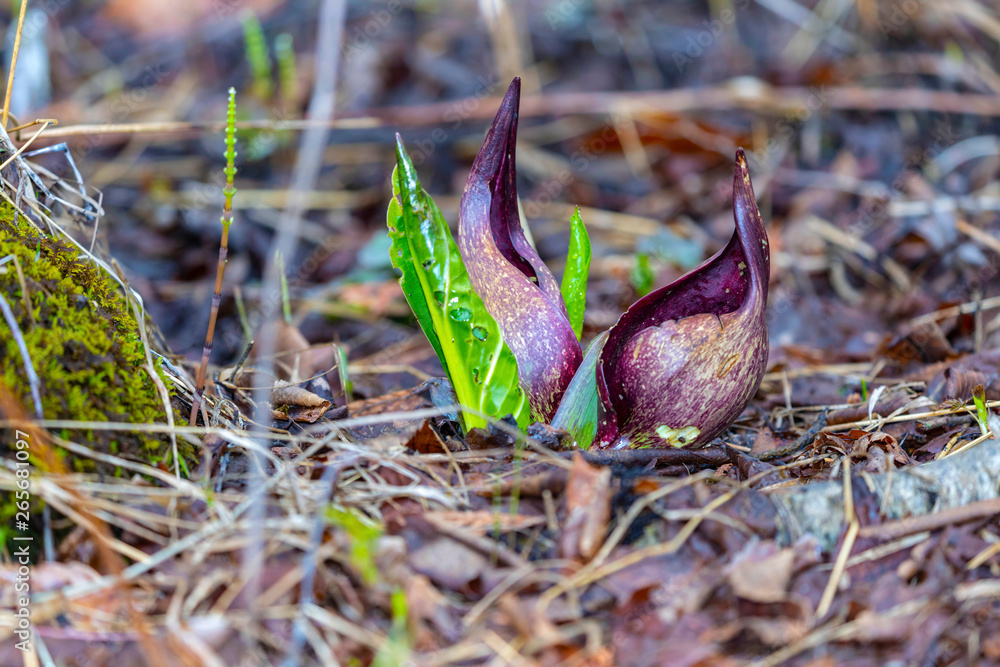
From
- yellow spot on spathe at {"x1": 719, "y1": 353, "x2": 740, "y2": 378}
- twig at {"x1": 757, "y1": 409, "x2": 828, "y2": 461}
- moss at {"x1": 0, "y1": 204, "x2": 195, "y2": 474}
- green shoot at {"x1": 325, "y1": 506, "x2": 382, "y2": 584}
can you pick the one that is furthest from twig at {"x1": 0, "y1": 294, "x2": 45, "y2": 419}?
twig at {"x1": 757, "y1": 409, "x2": 828, "y2": 461}

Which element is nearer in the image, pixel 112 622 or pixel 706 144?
pixel 112 622

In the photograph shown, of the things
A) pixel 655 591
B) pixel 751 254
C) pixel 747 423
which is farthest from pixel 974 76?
pixel 655 591

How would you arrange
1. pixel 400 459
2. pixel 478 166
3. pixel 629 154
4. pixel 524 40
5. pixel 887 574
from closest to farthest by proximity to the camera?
1. pixel 887 574
2. pixel 400 459
3. pixel 478 166
4. pixel 629 154
5. pixel 524 40

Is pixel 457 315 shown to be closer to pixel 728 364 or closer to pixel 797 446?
pixel 728 364

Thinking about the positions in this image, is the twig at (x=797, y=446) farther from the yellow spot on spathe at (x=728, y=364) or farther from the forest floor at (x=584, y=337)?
the yellow spot on spathe at (x=728, y=364)

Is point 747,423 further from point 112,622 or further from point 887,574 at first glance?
Result: point 112,622

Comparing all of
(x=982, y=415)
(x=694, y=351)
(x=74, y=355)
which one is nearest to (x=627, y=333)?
(x=694, y=351)

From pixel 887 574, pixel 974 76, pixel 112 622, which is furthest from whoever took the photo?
pixel 974 76

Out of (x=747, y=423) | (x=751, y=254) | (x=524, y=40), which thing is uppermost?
(x=524, y=40)
